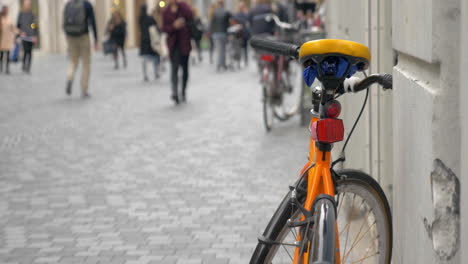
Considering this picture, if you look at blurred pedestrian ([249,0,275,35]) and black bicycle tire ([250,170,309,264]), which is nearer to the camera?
black bicycle tire ([250,170,309,264])

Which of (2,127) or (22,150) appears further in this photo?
(2,127)

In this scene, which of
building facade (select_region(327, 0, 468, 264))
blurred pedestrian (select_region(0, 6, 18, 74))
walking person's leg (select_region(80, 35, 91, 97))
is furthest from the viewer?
blurred pedestrian (select_region(0, 6, 18, 74))

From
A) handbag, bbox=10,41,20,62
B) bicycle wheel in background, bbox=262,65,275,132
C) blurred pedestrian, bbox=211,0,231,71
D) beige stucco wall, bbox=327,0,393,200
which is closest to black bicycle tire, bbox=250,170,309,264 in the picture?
beige stucco wall, bbox=327,0,393,200

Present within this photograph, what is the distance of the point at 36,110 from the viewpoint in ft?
48.5

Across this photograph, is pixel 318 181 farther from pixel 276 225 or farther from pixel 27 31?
pixel 27 31

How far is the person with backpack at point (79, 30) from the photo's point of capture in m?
16.5

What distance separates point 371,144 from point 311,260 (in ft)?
9.93

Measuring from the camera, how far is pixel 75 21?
1650 centimetres

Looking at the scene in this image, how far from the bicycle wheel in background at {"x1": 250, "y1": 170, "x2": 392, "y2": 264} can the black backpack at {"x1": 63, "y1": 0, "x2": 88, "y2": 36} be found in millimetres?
13436

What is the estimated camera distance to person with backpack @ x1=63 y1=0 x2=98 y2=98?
16.5 metres

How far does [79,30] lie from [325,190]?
46.7 ft

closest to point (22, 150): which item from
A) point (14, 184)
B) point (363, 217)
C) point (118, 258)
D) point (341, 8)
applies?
point (14, 184)

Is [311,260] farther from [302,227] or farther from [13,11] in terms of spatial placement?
[13,11]

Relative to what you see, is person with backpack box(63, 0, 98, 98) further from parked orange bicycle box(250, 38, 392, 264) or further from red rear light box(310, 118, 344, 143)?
red rear light box(310, 118, 344, 143)
